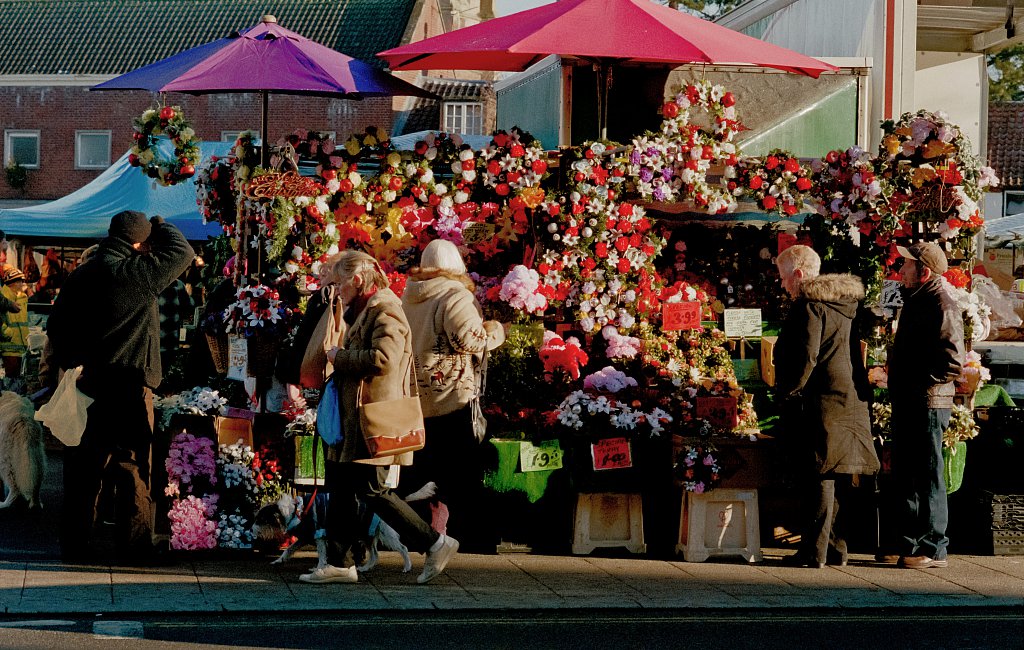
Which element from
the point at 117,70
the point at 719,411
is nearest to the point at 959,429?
the point at 719,411

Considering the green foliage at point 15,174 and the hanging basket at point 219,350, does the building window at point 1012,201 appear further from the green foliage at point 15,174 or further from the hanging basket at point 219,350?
the hanging basket at point 219,350

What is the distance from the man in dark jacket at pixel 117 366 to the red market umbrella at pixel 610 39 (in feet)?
7.54

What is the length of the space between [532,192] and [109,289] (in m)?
2.79

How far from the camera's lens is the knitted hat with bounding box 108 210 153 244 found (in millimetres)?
7137

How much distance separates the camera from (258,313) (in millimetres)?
8008

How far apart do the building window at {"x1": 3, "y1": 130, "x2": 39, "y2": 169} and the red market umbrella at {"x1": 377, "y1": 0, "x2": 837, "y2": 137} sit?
3253cm

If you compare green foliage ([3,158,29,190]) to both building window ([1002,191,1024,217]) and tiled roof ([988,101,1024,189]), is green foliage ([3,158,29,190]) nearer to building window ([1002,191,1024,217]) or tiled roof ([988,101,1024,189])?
tiled roof ([988,101,1024,189])

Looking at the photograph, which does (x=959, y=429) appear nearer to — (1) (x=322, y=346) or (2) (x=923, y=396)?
(2) (x=923, y=396)

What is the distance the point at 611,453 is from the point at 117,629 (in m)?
3.07

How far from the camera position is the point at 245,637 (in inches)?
223

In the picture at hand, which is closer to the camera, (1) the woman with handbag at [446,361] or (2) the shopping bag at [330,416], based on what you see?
(2) the shopping bag at [330,416]

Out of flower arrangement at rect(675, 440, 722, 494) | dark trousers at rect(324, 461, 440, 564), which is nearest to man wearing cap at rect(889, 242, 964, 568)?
flower arrangement at rect(675, 440, 722, 494)

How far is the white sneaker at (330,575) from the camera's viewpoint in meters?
6.75

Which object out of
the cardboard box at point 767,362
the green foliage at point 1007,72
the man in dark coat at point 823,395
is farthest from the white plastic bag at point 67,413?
the green foliage at point 1007,72
